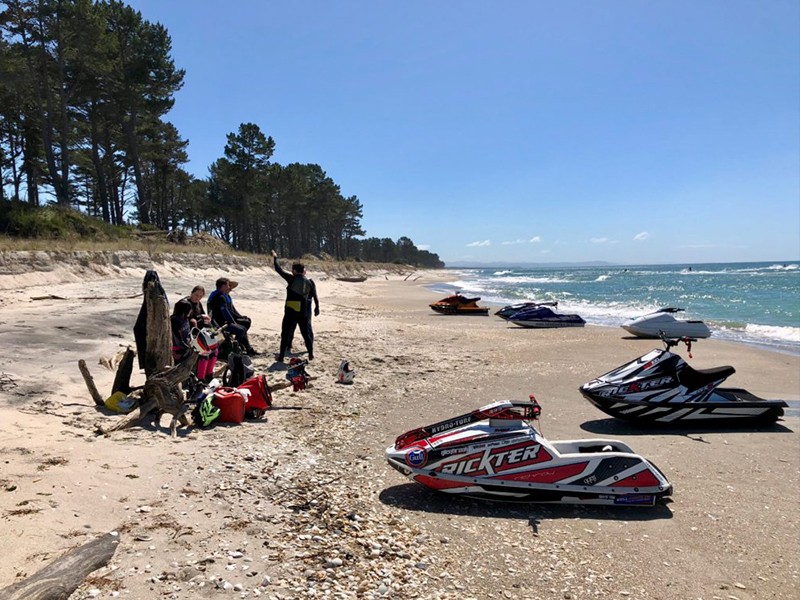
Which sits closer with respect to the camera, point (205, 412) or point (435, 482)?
point (435, 482)

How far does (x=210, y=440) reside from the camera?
5965 millimetres

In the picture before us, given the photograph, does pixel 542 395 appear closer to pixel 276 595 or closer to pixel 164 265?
pixel 276 595

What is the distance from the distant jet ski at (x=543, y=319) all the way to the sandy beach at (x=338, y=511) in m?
12.0

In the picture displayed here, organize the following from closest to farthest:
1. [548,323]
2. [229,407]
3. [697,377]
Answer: [229,407] < [697,377] < [548,323]

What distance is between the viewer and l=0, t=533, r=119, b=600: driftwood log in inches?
110

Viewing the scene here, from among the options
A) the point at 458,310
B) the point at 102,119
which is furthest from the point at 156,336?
the point at 102,119

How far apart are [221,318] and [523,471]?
742 cm

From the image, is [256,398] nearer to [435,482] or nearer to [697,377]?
[435,482]

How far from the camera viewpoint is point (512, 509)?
485cm

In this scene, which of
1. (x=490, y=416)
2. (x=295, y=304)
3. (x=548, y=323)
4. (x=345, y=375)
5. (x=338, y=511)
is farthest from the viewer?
(x=548, y=323)

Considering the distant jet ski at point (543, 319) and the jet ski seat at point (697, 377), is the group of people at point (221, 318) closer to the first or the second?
the jet ski seat at point (697, 377)

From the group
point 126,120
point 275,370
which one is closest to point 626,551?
point 275,370

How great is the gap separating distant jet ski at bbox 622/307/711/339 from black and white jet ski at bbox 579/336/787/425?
10.1 meters

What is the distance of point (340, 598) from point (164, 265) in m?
23.9
